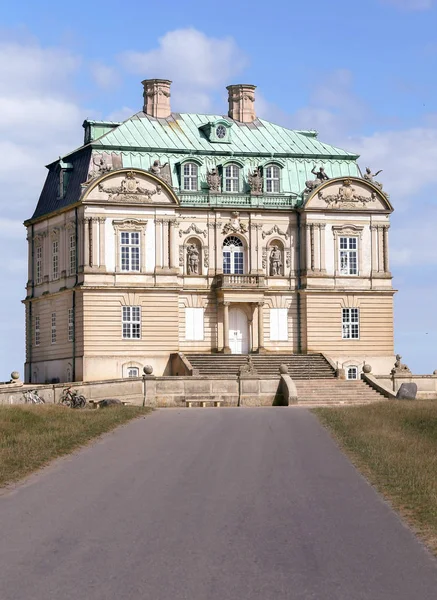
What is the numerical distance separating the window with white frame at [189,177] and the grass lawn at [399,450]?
85.8 ft

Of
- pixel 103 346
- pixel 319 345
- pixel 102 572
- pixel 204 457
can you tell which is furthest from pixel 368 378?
pixel 102 572

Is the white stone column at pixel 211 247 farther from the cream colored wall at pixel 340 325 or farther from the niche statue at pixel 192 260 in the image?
the cream colored wall at pixel 340 325

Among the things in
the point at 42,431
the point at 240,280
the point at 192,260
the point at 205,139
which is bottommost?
the point at 42,431

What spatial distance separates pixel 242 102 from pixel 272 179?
270 inches

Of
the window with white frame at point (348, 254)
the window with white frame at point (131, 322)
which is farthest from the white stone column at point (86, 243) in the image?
the window with white frame at point (348, 254)

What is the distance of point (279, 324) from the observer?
68.4 meters

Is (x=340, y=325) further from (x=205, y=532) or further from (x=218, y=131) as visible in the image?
(x=205, y=532)

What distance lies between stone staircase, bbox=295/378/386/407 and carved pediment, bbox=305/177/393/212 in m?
13.5

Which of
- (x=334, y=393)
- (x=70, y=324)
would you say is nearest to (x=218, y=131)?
(x=70, y=324)

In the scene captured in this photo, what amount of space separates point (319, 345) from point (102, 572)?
179 feet

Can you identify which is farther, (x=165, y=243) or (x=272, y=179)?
(x=272, y=179)

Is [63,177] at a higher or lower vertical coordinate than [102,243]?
higher

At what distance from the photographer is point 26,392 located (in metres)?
49.2

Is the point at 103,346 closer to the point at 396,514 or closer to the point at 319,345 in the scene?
the point at 319,345
